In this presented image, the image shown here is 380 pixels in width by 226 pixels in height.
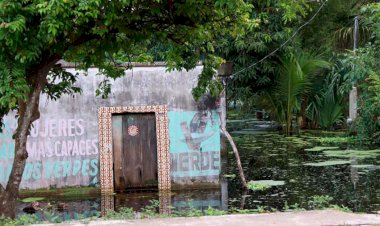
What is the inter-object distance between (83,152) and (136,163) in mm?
1220

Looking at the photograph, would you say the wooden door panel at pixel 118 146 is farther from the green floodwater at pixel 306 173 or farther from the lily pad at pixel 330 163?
the lily pad at pixel 330 163

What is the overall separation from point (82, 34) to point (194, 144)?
653 centimetres

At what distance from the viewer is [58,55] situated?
726 centimetres

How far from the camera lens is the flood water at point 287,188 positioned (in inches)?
417

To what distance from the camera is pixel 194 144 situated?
1318 centimetres

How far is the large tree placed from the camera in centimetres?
596

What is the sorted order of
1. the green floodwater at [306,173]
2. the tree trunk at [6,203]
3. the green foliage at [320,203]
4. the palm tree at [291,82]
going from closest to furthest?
the tree trunk at [6,203]
the green foliage at [320,203]
the green floodwater at [306,173]
the palm tree at [291,82]

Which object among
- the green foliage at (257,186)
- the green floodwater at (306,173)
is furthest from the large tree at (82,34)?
the green foliage at (257,186)

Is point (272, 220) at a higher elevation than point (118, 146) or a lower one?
lower

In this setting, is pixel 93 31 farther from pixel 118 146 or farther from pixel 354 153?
pixel 354 153

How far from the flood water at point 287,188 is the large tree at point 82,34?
2.47m

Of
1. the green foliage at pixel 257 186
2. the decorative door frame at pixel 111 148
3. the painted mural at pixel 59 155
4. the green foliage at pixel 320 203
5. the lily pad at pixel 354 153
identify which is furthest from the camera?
the lily pad at pixel 354 153

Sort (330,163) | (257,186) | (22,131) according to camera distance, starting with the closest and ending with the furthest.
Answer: (22,131)
(257,186)
(330,163)

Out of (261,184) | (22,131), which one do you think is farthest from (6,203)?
(261,184)
